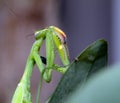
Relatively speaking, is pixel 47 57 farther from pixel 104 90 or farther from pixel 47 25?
pixel 47 25

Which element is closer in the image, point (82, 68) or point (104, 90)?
point (104, 90)

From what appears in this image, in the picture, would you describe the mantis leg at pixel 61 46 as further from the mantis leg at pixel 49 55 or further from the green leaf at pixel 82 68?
the green leaf at pixel 82 68

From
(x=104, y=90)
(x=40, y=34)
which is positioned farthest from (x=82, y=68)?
(x=40, y=34)

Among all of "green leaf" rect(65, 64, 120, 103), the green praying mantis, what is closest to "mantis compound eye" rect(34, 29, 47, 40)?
the green praying mantis

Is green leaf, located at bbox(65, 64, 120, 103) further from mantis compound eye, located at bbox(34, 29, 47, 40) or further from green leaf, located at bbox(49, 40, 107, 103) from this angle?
mantis compound eye, located at bbox(34, 29, 47, 40)

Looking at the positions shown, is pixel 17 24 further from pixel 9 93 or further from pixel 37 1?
pixel 9 93

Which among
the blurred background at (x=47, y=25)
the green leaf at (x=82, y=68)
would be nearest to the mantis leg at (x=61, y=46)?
the green leaf at (x=82, y=68)

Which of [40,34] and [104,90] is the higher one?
[40,34]

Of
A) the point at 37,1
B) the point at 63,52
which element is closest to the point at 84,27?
the point at 37,1
